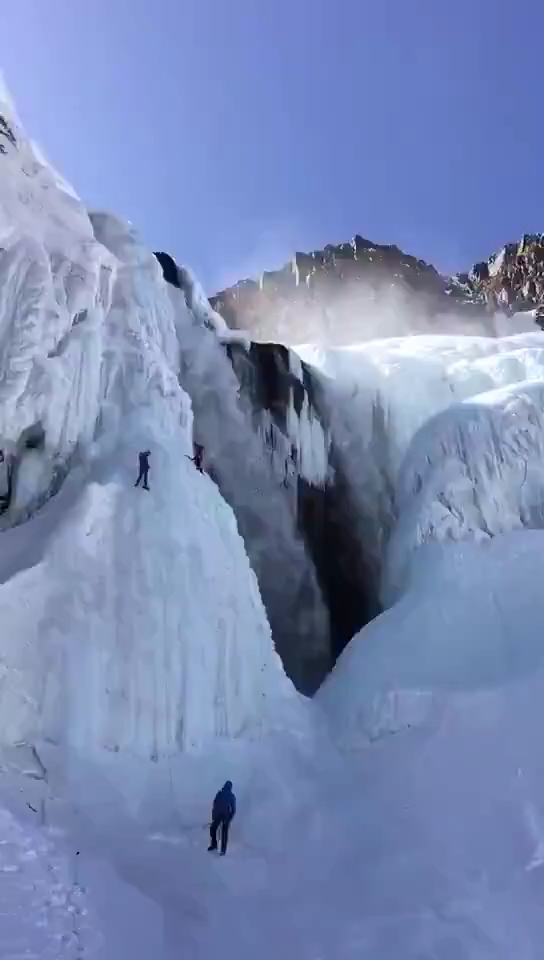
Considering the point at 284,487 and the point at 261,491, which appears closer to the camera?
the point at 261,491

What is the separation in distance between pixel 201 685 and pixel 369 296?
27.9 m

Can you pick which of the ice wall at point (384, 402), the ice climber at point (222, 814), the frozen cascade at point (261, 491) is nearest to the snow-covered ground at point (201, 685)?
the ice climber at point (222, 814)

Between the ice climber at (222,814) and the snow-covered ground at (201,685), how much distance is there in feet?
0.71

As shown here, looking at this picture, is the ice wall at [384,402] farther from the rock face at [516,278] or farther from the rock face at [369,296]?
the rock face at [516,278]

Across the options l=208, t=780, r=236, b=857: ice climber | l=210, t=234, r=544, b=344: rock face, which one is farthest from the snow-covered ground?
l=210, t=234, r=544, b=344: rock face

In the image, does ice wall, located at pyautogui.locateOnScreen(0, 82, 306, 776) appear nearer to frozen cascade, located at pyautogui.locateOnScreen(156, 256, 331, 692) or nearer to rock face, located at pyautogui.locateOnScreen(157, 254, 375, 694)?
frozen cascade, located at pyautogui.locateOnScreen(156, 256, 331, 692)

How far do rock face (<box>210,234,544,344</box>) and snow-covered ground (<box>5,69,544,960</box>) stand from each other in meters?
16.3

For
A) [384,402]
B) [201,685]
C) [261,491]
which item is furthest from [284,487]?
[201,685]

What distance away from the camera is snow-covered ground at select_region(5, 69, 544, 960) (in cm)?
912

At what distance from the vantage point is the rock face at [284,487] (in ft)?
69.6

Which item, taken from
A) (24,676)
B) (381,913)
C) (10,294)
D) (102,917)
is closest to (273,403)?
(10,294)

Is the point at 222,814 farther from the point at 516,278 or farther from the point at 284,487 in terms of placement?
the point at 516,278

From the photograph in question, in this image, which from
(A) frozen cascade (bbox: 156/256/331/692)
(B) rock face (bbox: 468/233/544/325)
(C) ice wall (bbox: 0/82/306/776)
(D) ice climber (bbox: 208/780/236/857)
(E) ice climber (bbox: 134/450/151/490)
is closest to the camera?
(D) ice climber (bbox: 208/780/236/857)

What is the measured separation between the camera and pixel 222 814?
10859 millimetres
